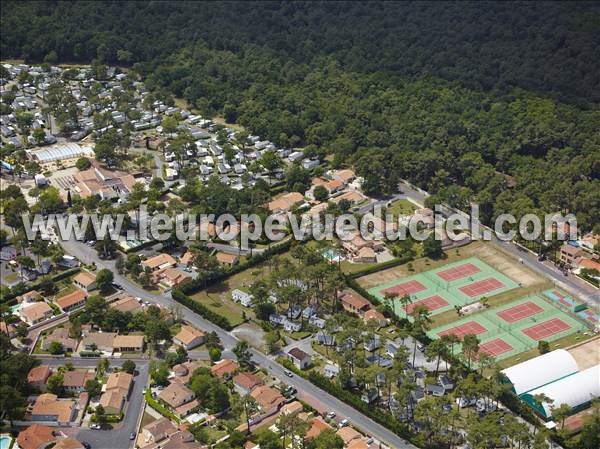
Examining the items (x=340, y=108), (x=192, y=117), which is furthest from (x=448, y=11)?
(x=192, y=117)

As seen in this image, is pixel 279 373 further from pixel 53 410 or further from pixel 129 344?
pixel 53 410

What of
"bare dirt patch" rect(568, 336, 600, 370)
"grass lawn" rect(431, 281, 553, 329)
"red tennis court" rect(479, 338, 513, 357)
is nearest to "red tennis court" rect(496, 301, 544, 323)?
"grass lawn" rect(431, 281, 553, 329)

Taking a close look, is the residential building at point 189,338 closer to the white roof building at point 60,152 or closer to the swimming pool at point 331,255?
the swimming pool at point 331,255

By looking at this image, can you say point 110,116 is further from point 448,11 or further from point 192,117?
point 448,11

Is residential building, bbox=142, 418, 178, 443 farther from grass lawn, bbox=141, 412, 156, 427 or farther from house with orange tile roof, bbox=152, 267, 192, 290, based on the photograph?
house with orange tile roof, bbox=152, 267, 192, 290

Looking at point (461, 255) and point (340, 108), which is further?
point (340, 108)

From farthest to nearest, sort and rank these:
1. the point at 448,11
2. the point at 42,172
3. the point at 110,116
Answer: the point at 448,11
the point at 110,116
the point at 42,172
